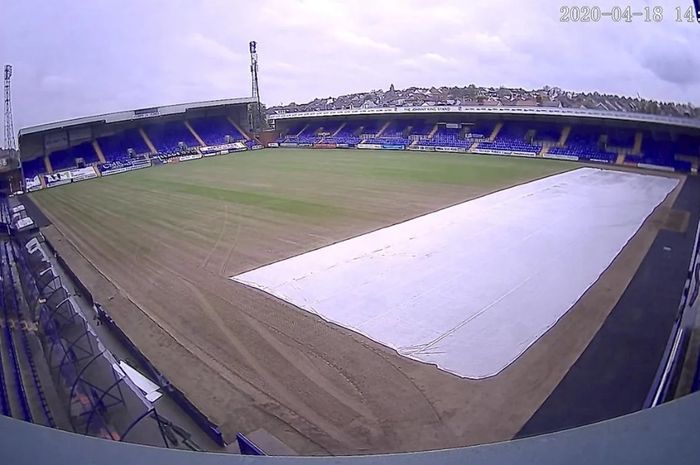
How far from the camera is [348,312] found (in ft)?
15.3

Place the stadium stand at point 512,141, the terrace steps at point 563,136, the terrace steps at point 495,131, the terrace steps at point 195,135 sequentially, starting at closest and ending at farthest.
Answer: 1. the terrace steps at point 563,136
2. the terrace steps at point 195,135
3. the stadium stand at point 512,141
4. the terrace steps at point 495,131

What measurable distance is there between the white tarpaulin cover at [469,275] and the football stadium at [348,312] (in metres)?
0.03

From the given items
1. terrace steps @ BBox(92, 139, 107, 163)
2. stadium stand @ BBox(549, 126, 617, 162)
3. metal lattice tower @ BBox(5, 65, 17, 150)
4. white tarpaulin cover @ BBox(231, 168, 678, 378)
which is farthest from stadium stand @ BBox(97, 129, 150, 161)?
stadium stand @ BBox(549, 126, 617, 162)

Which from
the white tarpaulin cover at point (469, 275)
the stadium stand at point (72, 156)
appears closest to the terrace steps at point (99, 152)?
the stadium stand at point (72, 156)

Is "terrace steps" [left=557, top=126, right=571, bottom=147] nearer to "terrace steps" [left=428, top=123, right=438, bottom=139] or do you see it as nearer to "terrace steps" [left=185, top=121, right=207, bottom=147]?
"terrace steps" [left=428, top=123, right=438, bottom=139]

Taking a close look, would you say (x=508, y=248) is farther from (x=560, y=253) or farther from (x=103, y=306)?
(x=103, y=306)

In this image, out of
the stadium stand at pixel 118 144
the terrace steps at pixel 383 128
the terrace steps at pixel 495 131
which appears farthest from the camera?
the terrace steps at pixel 383 128

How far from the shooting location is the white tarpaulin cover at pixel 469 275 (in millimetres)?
4094

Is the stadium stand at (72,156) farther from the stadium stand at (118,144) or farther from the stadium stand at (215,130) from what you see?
the stadium stand at (215,130)

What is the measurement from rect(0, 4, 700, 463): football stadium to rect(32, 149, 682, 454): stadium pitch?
0.02m

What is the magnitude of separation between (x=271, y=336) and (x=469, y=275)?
2341 millimetres

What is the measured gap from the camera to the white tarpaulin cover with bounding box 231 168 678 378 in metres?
4.09

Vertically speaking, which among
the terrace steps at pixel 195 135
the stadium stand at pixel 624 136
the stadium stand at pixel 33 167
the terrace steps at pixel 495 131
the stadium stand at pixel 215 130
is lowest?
the stadium stand at pixel 624 136

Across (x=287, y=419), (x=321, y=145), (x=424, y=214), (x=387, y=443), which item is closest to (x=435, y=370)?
(x=387, y=443)
